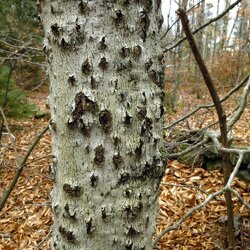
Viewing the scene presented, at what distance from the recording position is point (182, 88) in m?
16.5

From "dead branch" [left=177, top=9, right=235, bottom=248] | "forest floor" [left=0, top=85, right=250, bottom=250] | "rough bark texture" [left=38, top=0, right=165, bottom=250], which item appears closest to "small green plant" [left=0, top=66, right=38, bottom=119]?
"forest floor" [left=0, top=85, right=250, bottom=250]

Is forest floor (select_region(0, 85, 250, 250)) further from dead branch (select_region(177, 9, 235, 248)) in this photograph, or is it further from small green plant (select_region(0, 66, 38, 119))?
small green plant (select_region(0, 66, 38, 119))

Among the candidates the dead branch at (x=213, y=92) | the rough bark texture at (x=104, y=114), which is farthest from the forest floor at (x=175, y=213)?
the rough bark texture at (x=104, y=114)

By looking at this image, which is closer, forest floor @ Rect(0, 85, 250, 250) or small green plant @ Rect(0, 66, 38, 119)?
forest floor @ Rect(0, 85, 250, 250)

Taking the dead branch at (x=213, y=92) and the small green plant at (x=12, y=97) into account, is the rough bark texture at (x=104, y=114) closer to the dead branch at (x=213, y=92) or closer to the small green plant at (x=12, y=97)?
the dead branch at (x=213, y=92)

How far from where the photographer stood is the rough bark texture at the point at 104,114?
0.73 metres

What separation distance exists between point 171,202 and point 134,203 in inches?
106

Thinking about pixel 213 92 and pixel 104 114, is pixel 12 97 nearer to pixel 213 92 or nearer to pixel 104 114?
pixel 213 92

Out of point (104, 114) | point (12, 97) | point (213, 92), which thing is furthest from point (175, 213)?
point (12, 97)

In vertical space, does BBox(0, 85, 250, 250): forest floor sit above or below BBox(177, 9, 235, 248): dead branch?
below

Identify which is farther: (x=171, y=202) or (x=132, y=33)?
(x=171, y=202)

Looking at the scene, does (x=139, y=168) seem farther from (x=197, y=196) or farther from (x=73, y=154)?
(x=197, y=196)

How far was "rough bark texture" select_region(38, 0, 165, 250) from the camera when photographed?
2.40 ft

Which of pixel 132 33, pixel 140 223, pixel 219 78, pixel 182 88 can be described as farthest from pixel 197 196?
pixel 182 88
